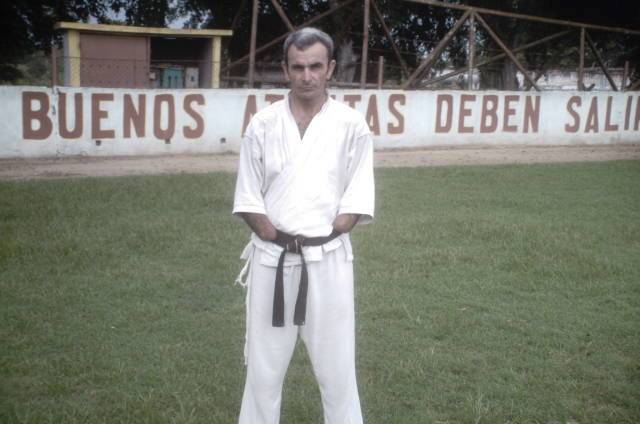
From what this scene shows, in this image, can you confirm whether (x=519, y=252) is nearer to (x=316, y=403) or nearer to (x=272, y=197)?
(x=316, y=403)

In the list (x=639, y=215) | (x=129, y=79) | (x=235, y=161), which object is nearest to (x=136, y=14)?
(x=129, y=79)

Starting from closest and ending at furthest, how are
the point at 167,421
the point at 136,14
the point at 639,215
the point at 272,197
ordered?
the point at 272,197 → the point at 167,421 → the point at 639,215 → the point at 136,14

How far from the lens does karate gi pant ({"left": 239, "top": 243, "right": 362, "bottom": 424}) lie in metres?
3.07

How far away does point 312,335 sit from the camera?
10.2 ft

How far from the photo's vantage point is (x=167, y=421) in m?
3.93

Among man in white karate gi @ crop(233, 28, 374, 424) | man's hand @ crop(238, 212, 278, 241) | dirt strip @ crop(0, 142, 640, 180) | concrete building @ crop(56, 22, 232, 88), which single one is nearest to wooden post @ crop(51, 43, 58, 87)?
concrete building @ crop(56, 22, 232, 88)

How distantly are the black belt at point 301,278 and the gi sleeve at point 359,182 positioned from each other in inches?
4.7

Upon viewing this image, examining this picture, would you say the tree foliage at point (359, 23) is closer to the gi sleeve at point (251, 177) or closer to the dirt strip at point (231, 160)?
the dirt strip at point (231, 160)

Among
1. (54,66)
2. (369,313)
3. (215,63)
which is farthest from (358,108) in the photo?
(369,313)

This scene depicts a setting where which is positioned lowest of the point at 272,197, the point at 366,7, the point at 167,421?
the point at 167,421

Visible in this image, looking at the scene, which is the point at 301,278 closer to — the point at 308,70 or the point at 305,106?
the point at 305,106

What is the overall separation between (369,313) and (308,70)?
2.91 metres

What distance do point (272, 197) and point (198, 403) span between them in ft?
5.08

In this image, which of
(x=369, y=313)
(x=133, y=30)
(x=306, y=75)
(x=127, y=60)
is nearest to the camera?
(x=306, y=75)
